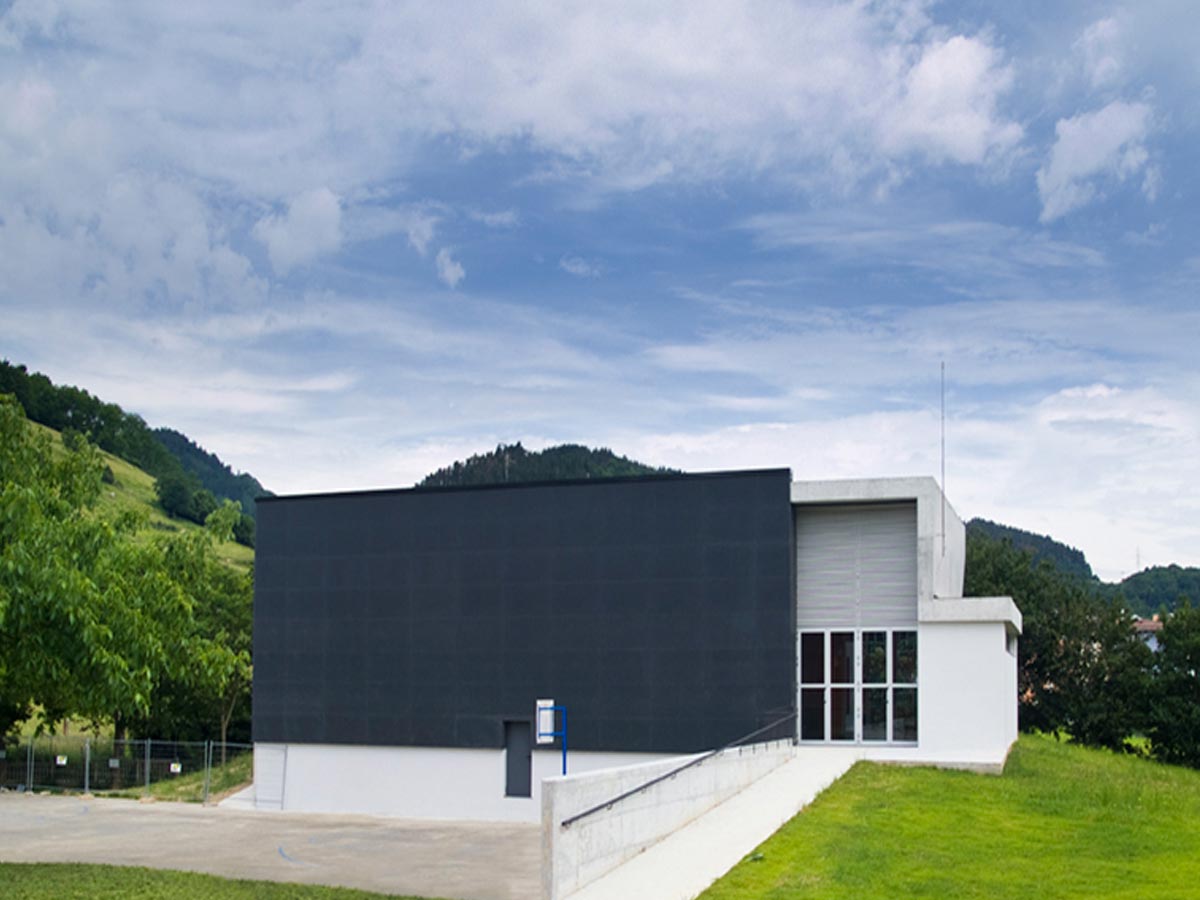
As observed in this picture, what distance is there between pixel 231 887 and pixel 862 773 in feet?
38.1

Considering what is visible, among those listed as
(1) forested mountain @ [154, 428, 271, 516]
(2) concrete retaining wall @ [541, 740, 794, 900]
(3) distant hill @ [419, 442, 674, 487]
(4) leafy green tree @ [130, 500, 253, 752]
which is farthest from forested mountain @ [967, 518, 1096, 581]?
(2) concrete retaining wall @ [541, 740, 794, 900]

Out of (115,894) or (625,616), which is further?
(625,616)

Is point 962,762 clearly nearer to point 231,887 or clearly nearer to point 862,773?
point 862,773

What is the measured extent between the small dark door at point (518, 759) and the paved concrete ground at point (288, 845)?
4.70 ft

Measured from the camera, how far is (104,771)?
36156 mm

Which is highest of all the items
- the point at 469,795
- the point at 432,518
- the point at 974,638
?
the point at 432,518

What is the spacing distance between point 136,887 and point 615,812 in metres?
6.33

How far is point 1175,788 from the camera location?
89.4 ft

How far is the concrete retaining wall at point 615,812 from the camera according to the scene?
1622cm

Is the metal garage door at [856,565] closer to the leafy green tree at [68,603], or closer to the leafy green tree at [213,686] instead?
the leafy green tree at [68,603]

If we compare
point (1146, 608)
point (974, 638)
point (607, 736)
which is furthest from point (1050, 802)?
point (1146, 608)

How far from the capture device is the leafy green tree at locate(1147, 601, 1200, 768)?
43.8 metres

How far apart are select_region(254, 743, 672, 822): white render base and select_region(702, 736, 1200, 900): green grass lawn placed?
859 centimetres

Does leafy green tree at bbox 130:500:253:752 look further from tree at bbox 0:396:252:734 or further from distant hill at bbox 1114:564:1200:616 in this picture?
distant hill at bbox 1114:564:1200:616
